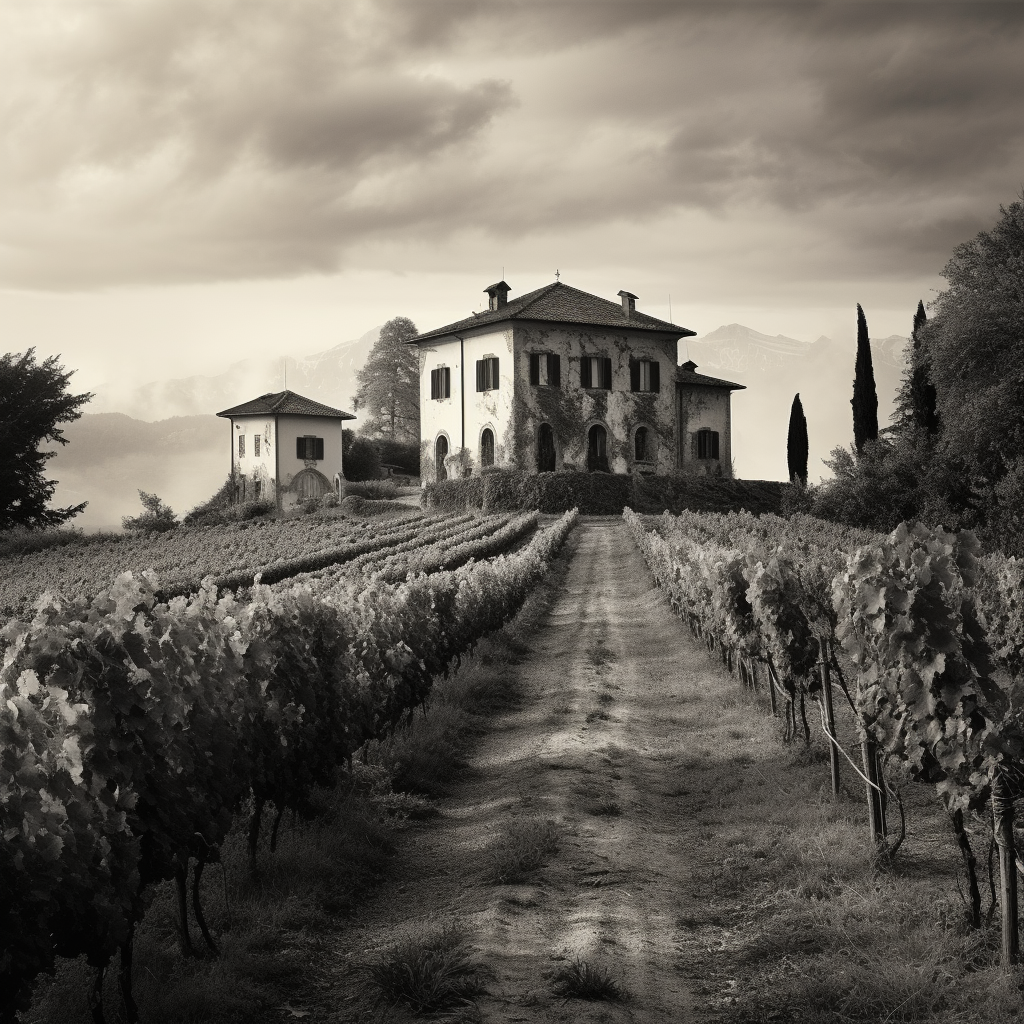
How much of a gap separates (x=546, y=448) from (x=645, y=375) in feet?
20.6

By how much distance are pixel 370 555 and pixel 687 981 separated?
24.1m

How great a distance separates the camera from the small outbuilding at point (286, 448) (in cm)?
5334

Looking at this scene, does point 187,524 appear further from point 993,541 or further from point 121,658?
point 121,658

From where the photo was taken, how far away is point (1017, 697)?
561 centimetres

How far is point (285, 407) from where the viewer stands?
53.7 m

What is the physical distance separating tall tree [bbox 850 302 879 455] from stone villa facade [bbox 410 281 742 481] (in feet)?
18.7

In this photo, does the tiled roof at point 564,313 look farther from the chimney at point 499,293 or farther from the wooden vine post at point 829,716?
the wooden vine post at point 829,716

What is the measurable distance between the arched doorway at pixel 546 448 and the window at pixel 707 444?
8.14 meters

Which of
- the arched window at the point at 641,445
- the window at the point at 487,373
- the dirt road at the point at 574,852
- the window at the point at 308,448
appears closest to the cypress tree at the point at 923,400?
the arched window at the point at 641,445

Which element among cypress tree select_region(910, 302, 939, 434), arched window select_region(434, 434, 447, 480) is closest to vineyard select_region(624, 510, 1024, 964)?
cypress tree select_region(910, 302, 939, 434)

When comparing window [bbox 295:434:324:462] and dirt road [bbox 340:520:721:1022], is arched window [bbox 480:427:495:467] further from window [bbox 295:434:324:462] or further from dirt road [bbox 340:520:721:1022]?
dirt road [bbox 340:520:721:1022]

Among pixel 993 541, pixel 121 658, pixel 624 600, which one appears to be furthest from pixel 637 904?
pixel 993 541

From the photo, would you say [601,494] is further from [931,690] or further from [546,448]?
[931,690]

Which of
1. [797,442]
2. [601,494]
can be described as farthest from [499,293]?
[797,442]
